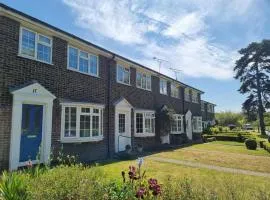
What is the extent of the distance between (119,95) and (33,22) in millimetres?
8083

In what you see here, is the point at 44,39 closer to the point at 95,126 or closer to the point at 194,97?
the point at 95,126

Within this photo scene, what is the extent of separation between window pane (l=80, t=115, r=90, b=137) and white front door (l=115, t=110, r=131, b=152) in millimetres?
3121

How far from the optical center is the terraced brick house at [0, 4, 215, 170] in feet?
34.9

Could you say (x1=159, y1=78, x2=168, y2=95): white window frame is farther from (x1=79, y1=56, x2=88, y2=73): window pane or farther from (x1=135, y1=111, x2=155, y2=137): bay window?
(x1=79, y1=56, x2=88, y2=73): window pane

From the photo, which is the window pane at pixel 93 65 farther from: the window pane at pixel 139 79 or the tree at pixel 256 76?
the tree at pixel 256 76

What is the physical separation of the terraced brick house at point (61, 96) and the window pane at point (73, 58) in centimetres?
6

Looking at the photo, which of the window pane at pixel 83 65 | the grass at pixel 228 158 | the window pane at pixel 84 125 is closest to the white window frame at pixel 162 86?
the grass at pixel 228 158

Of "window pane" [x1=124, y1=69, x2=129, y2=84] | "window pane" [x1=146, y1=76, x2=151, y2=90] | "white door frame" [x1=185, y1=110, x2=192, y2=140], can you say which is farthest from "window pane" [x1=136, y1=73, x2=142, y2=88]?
"white door frame" [x1=185, y1=110, x2=192, y2=140]

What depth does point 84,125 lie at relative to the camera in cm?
1441

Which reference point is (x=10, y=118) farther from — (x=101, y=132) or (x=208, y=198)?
(x=208, y=198)

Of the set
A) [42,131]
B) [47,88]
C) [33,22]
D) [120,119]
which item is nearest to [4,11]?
[33,22]

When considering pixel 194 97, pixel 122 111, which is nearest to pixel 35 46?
pixel 122 111

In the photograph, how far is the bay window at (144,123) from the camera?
2046 centimetres

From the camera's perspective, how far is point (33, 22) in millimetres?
11594
